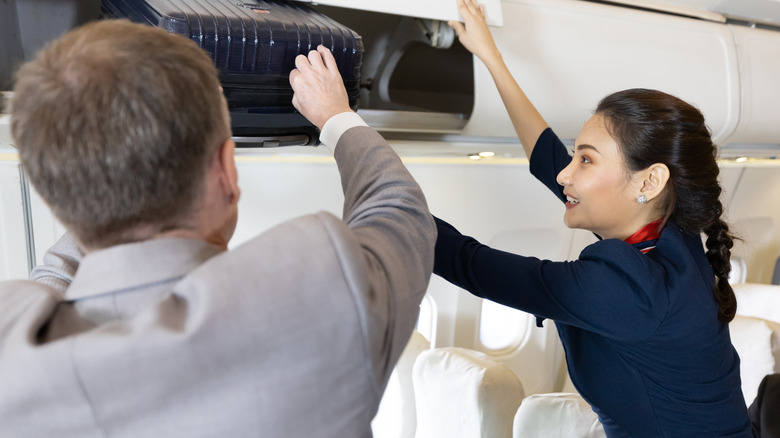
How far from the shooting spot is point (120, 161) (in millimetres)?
766

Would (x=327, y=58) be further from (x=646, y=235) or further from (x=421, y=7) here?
(x=646, y=235)

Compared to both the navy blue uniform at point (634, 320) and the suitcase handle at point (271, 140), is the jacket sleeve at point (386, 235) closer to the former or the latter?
the suitcase handle at point (271, 140)

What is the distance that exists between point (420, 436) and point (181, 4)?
1.63 meters

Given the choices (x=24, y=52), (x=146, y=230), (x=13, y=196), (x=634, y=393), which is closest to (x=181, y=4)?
(x=24, y=52)

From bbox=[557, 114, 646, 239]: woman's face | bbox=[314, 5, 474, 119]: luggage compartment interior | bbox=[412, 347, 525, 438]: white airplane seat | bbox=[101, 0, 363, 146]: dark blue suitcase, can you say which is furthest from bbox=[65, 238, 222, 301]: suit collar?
bbox=[412, 347, 525, 438]: white airplane seat

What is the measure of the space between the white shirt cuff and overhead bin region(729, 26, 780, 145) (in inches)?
71.1

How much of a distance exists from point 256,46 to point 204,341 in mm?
782

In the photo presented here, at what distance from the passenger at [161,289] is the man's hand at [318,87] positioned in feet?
1.43

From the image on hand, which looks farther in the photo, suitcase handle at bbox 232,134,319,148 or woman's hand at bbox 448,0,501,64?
woman's hand at bbox 448,0,501,64

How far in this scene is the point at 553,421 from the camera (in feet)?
6.82

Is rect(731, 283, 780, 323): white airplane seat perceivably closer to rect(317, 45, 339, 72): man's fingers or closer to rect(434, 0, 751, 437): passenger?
rect(434, 0, 751, 437): passenger

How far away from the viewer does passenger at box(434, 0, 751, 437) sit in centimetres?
150

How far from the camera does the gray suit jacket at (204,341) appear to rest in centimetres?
75

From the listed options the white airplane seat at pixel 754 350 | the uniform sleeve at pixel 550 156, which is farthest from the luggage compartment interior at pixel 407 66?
the white airplane seat at pixel 754 350
